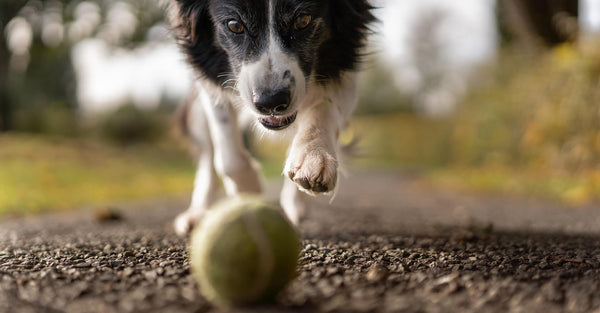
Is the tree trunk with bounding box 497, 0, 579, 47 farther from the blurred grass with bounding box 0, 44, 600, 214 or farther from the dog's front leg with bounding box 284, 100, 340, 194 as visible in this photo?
the dog's front leg with bounding box 284, 100, 340, 194

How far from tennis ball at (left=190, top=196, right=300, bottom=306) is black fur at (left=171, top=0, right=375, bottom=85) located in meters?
1.23

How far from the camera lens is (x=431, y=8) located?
26500 mm

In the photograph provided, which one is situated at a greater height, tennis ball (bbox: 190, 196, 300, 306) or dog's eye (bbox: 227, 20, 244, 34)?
→ dog's eye (bbox: 227, 20, 244, 34)

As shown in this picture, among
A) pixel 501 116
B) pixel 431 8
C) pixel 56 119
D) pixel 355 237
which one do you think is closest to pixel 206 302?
pixel 355 237

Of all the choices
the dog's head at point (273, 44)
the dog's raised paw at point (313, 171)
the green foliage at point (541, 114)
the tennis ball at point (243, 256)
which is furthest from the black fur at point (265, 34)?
the green foliage at point (541, 114)

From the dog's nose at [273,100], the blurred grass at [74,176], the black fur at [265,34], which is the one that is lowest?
the blurred grass at [74,176]

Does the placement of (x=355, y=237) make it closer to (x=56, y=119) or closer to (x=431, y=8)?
(x=56, y=119)

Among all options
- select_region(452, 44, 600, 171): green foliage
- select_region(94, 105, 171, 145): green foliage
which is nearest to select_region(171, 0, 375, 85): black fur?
select_region(452, 44, 600, 171): green foliage

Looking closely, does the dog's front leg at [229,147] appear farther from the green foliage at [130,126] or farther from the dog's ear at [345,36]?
the green foliage at [130,126]

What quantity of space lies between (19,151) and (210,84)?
9.81 m

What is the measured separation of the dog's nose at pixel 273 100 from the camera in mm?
2385

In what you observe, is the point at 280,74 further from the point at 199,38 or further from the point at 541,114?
the point at 541,114

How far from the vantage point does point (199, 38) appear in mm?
3064

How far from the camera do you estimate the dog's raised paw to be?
223cm
